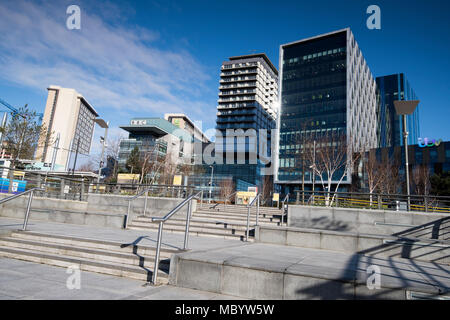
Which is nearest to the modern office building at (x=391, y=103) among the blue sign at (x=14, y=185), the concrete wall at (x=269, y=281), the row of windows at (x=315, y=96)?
the row of windows at (x=315, y=96)

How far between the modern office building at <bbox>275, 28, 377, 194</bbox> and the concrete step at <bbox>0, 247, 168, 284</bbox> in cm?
5997

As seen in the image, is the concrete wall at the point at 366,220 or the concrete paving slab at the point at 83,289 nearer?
the concrete paving slab at the point at 83,289

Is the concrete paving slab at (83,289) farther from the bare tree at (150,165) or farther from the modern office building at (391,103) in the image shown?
the modern office building at (391,103)

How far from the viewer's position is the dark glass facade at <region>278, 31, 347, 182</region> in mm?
66500

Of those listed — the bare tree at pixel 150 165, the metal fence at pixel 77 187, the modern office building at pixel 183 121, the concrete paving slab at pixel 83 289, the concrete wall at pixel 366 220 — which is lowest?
the concrete paving slab at pixel 83 289

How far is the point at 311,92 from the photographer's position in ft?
236

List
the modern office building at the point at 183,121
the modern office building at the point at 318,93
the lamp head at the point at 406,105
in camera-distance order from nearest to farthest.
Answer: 1. the lamp head at the point at 406,105
2. the modern office building at the point at 318,93
3. the modern office building at the point at 183,121

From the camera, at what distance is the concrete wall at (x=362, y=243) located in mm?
7438

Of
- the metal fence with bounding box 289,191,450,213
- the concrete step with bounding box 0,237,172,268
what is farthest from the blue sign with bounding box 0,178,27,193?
the metal fence with bounding box 289,191,450,213

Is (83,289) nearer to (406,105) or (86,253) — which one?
(86,253)

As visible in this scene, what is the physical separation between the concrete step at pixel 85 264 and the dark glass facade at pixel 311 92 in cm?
6188

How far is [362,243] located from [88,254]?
24.9 ft

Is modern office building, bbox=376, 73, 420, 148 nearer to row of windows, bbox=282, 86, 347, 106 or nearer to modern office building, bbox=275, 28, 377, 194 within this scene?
modern office building, bbox=275, 28, 377, 194

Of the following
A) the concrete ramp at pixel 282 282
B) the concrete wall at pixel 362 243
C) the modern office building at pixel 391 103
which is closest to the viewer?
the concrete ramp at pixel 282 282
